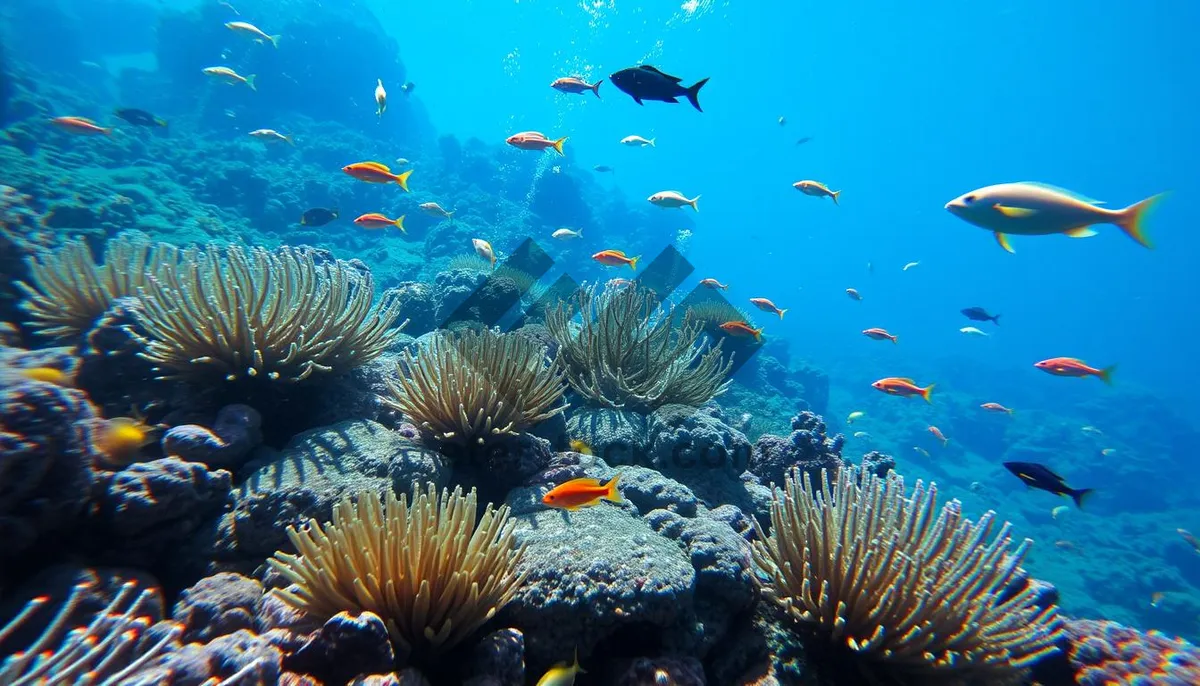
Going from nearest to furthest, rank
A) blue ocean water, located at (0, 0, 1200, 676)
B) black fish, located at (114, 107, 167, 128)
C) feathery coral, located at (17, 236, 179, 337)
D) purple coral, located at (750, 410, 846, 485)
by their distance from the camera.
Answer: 1. feathery coral, located at (17, 236, 179, 337)
2. purple coral, located at (750, 410, 846, 485)
3. black fish, located at (114, 107, 167, 128)
4. blue ocean water, located at (0, 0, 1200, 676)

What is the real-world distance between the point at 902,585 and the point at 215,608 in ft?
10.5

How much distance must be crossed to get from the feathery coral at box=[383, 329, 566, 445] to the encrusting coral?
890 mm

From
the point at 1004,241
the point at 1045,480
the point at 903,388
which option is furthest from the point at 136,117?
the point at 1045,480

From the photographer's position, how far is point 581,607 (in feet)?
7.33

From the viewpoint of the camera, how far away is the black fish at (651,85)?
438cm

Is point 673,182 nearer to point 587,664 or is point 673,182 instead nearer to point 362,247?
point 362,247

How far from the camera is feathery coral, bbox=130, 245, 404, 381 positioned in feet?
10.6

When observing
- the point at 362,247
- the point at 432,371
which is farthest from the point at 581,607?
the point at 362,247

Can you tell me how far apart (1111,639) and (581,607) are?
10.3 ft

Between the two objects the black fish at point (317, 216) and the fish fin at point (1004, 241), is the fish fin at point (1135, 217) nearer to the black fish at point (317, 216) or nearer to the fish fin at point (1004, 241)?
the fish fin at point (1004, 241)

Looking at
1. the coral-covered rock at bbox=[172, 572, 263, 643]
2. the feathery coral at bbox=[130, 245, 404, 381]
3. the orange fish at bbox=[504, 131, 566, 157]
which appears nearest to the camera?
the coral-covered rock at bbox=[172, 572, 263, 643]

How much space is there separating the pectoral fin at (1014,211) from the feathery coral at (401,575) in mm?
4250

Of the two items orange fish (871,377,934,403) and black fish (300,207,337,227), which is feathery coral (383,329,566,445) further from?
black fish (300,207,337,227)

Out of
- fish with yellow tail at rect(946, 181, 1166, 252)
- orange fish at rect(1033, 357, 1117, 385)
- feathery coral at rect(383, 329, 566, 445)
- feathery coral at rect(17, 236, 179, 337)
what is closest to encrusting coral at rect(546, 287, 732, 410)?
feathery coral at rect(383, 329, 566, 445)
